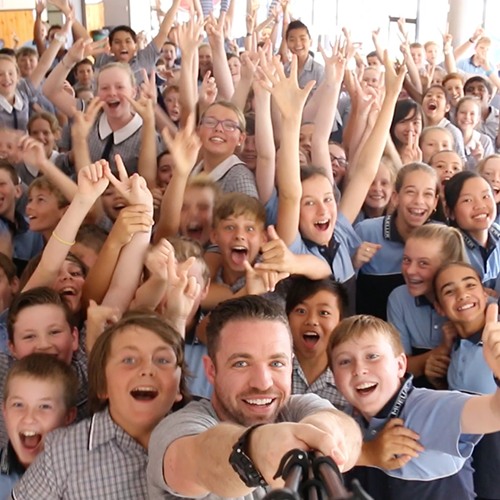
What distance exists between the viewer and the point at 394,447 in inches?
63.7

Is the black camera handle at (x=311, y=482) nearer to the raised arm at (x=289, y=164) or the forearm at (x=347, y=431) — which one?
the forearm at (x=347, y=431)

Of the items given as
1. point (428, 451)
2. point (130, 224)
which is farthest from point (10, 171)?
point (428, 451)

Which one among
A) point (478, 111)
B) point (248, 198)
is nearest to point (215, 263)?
point (248, 198)

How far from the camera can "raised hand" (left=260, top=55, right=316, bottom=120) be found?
2537 mm

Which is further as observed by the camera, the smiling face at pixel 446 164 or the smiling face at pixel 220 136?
the smiling face at pixel 446 164

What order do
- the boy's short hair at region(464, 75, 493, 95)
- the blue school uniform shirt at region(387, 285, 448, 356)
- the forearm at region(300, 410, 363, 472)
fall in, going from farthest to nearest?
the boy's short hair at region(464, 75, 493, 95), the blue school uniform shirt at region(387, 285, 448, 356), the forearm at region(300, 410, 363, 472)

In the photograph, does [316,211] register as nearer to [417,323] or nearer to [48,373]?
[417,323]

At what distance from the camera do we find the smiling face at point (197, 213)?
9.06 feet

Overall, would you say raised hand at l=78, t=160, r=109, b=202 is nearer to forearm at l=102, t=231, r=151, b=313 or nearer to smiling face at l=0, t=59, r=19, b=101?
forearm at l=102, t=231, r=151, b=313

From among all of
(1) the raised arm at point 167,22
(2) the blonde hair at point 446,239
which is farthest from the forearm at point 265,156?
(1) the raised arm at point 167,22

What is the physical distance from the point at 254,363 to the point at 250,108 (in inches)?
114

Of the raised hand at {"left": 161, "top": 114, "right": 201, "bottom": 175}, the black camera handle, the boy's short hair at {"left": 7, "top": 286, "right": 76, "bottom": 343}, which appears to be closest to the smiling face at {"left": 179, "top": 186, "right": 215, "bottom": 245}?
the raised hand at {"left": 161, "top": 114, "right": 201, "bottom": 175}

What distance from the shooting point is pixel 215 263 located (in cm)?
255

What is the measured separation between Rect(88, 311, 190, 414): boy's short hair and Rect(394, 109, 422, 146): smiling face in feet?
8.23
